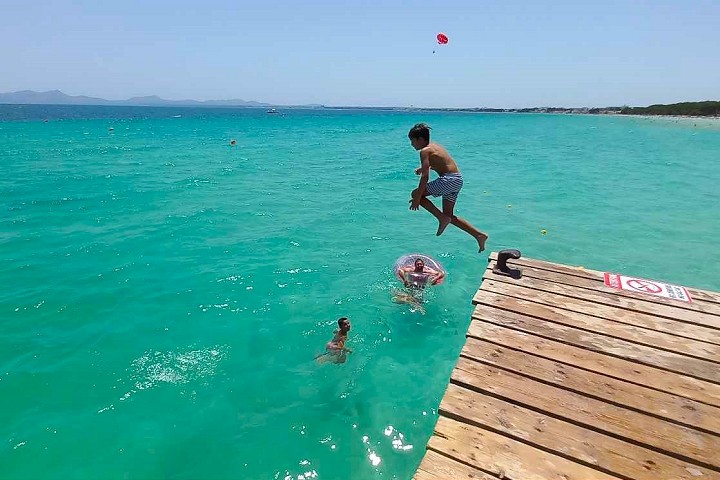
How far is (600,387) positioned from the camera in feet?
12.1

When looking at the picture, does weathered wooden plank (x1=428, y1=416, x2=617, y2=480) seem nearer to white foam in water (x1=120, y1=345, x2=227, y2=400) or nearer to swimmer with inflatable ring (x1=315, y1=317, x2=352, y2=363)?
swimmer with inflatable ring (x1=315, y1=317, x2=352, y2=363)

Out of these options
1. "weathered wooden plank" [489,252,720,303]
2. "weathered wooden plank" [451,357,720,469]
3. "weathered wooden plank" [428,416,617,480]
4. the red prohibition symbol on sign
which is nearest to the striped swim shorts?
"weathered wooden plank" [489,252,720,303]

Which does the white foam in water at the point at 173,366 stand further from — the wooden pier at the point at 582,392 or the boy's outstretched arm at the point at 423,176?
the wooden pier at the point at 582,392

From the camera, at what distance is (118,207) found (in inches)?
687

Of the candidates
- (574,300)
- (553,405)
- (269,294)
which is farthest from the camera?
(269,294)

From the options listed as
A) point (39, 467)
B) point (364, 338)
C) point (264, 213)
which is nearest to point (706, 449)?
point (364, 338)

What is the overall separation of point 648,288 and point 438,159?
135 inches

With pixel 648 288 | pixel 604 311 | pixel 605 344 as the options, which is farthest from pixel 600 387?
pixel 648 288

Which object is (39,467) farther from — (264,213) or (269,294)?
(264,213)

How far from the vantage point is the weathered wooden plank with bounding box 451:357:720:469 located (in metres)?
3.10

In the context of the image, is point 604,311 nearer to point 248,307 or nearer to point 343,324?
point 343,324

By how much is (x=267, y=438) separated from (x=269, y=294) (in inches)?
175

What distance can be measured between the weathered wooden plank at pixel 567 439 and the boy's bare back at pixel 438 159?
3860mm

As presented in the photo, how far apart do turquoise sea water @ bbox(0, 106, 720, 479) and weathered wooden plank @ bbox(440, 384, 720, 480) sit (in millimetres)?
2506
